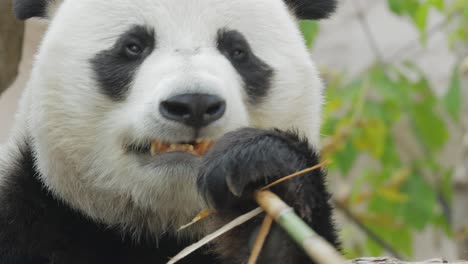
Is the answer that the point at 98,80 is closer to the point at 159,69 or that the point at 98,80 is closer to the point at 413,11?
the point at 159,69

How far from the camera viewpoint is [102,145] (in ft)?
9.01

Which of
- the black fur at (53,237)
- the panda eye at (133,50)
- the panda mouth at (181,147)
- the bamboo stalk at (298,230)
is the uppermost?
the panda eye at (133,50)

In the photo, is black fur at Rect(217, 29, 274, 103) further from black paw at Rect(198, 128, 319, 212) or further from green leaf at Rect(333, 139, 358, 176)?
green leaf at Rect(333, 139, 358, 176)

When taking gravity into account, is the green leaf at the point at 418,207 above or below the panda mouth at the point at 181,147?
below

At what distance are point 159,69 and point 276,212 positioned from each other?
0.74 m

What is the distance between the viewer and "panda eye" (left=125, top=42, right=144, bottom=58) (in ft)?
9.12

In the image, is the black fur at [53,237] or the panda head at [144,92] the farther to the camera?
the black fur at [53,237]

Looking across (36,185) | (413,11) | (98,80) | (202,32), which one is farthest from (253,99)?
(413,11)

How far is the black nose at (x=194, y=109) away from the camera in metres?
2.41

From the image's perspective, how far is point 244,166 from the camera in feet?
7.29

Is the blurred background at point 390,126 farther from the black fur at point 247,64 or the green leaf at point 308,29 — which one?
the black fur at point 247,64

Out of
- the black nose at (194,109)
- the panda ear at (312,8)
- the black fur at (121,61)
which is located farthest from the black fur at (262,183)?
the panda ear at (312,8)

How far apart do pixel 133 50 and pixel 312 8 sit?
2.85 ft

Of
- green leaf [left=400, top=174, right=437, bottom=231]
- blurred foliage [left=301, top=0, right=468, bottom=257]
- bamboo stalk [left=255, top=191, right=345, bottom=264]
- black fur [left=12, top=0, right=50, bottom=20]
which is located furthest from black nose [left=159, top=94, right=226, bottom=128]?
green leaf [left=400, top=174, right=437, bottom=231]
